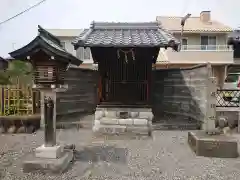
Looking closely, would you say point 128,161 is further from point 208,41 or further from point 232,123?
point 208,41

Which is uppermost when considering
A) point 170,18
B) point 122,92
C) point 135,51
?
point 170,18

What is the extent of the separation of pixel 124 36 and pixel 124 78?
59.1 inches

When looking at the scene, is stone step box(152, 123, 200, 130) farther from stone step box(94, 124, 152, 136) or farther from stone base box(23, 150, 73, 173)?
stone base box(23, 150, 73, 173)

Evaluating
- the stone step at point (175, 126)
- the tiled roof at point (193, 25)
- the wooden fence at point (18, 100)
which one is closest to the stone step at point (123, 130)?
the stone step at point (175, 126)

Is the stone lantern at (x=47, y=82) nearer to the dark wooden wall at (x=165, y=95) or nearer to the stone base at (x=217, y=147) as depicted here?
the stone base at (x=217, y=147)

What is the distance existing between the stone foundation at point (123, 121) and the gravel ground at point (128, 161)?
51 centimetres

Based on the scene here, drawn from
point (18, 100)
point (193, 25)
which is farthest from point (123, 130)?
point (193, 25)

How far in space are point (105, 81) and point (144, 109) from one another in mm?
1747

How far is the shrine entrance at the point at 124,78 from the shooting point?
30.5 feet

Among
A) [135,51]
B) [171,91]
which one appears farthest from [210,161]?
[171,91]

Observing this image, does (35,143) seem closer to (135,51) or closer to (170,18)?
(135,51)

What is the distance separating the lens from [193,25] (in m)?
26.8

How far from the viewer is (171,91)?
12008 mm

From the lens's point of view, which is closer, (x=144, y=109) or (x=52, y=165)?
(x=52, y=165)
